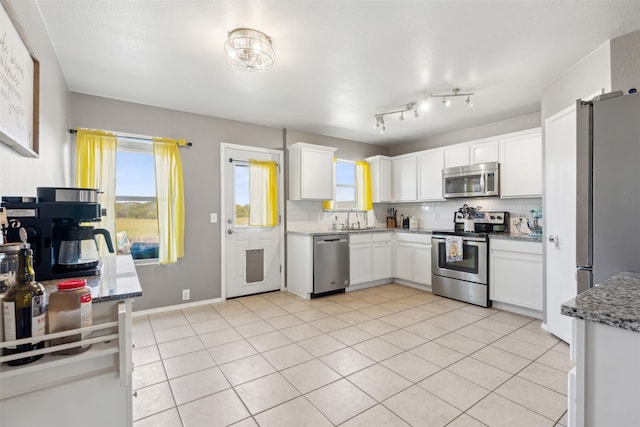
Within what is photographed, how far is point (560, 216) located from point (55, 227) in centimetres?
375

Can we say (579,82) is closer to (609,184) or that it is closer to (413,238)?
(609,184)

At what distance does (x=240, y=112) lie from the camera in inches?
153

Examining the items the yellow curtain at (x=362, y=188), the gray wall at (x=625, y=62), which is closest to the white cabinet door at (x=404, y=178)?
the yellow curtain at (x=362, y=188)

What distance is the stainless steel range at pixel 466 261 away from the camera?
3840 mm

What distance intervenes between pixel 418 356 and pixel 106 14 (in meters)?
3.40

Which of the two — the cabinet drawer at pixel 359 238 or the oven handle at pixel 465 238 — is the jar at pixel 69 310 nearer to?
the cabinet drawer at pixel 359 238

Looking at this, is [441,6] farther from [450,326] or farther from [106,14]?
[450,326]

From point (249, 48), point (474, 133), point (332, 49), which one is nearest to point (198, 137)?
point (249, 48)

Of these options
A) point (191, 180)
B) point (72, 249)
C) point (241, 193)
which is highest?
point (191, 180)

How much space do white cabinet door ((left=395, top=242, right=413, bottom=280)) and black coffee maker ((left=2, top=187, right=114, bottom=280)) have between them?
418 cm

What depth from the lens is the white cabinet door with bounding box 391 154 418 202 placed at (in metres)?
5.12

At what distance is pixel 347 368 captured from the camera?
2.35 m

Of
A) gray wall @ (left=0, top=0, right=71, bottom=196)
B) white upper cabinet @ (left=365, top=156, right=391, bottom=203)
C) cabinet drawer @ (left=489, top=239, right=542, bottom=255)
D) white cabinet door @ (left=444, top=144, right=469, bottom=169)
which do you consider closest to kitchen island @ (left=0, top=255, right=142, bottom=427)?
gray wall @ (left=0, top=0, right=71, bottom=196)

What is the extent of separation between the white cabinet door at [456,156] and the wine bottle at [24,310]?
4679 mm
